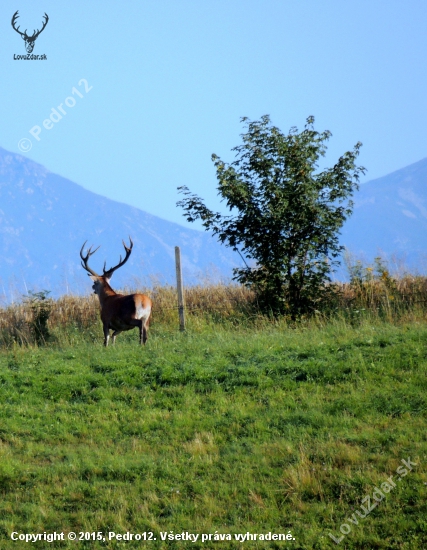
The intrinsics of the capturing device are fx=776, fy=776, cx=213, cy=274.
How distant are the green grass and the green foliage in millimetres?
3359

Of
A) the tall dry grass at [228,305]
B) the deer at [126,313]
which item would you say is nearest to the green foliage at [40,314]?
the tall dry grass at [228,305]

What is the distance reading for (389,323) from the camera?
15.9 meters

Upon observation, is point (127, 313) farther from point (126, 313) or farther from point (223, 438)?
point (223, 438)

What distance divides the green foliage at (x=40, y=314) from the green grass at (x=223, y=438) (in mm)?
3359

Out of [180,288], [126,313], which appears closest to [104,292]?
[126,313]

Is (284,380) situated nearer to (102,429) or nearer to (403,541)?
(102,429)

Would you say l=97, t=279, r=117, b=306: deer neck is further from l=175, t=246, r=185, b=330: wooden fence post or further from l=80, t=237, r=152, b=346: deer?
l=175, t=246, r=185, b=330: wooden fence post

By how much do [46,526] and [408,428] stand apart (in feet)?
14.3

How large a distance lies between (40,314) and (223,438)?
380 inches

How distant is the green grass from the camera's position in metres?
7.79

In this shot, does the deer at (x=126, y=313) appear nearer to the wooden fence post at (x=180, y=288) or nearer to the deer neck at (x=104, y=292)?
the deer neck at (x=104, y=292)

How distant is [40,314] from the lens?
18.4m

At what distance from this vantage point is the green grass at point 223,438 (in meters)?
7.79

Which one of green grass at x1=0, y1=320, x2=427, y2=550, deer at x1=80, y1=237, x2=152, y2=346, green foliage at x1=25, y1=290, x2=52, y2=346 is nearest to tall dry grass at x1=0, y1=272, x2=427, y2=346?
green foliage at x1=25, y1=290, x2=52, y2=346
